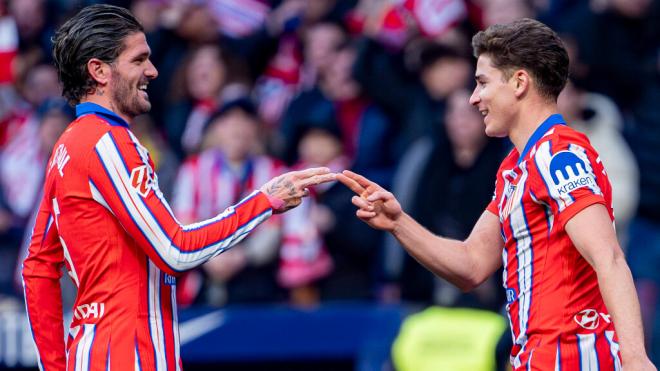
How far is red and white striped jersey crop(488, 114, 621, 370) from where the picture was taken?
423 cm

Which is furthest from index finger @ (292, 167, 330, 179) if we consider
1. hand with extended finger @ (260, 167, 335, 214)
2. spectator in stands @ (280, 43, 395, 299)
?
spectator in stands @ (280, 43, 395, 299)

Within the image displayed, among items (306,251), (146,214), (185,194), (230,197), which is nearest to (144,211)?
(146,214)

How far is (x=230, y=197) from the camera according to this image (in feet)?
28.8

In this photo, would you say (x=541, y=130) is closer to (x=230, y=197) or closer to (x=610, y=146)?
(x=610, y=146)

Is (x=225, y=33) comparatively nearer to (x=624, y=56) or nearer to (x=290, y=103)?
(x=290, y=103)

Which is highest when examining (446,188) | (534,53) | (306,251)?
(534,53)

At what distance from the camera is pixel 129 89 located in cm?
460

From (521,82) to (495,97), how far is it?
12cm

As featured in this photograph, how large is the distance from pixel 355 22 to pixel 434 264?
527cm

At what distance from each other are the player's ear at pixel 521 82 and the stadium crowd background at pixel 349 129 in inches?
125

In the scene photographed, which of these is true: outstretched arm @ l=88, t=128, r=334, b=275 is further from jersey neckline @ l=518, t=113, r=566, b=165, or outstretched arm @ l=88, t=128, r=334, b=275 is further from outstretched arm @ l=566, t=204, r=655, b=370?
outstretched arm @ l=566, t=204, r=655, b=370

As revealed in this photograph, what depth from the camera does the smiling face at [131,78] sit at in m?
4.59

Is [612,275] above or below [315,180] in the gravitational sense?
below

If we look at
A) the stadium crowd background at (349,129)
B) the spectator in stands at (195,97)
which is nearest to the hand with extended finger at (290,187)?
the stadium crowd background at (349,129)
